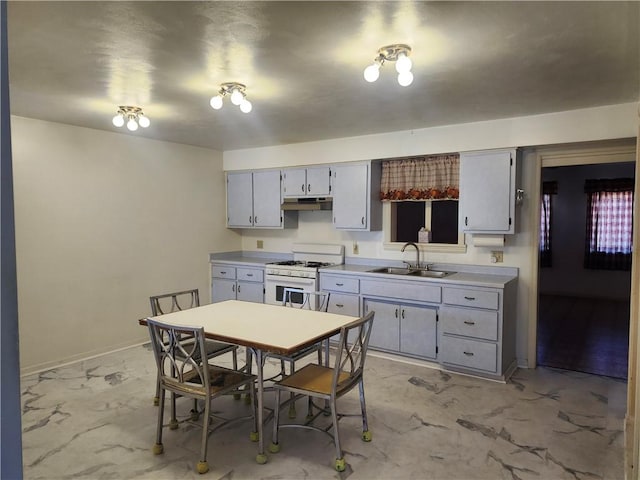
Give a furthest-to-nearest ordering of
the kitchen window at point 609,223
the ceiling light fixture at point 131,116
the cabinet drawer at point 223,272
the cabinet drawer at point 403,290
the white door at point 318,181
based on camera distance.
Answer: the kitchen window at point 609,223, the cabinet drawer at point 223,272, the white door at point 318,181, the cabinet drawer at point 403,290, the ceiling light fixture at point 131,116

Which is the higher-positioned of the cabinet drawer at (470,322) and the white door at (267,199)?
the white door at (267,199)

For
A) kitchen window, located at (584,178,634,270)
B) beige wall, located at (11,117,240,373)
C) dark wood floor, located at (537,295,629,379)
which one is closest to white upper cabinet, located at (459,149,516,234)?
dark wood floor, located at (537,295,629,379)

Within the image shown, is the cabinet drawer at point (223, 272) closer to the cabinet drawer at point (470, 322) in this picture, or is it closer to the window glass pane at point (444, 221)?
the window glass pane at point (444, 221)

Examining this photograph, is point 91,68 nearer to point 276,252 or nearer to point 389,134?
point 389,134

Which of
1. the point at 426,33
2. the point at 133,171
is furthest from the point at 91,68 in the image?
the point at 133,171

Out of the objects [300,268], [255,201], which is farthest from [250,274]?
[255,201]

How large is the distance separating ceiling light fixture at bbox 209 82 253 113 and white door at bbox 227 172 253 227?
270cm

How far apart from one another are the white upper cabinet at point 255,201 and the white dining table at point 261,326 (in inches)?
84.8

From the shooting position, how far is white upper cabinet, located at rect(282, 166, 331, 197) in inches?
199

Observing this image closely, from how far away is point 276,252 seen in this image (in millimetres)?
5938

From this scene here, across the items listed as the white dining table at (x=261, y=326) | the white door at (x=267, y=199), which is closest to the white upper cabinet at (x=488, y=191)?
the white dining table at (x=261, y=326)

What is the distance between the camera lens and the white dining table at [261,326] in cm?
252

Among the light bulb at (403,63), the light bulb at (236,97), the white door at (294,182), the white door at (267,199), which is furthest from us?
the white door at (267,199)

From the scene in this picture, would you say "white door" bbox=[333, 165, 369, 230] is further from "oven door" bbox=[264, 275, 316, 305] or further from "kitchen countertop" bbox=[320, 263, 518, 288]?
"oven door" bbox=[264, 275, 316, 305]
